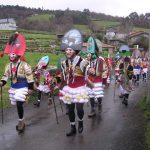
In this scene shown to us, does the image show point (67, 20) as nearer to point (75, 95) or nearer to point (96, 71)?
point (96, 71)

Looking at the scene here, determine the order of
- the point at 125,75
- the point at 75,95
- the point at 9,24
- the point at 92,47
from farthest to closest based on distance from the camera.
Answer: the point at 9,24
the point at 125,75
the point at 92,47
the point at 75,95

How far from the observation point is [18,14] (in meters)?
106

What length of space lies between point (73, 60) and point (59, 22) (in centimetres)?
8794

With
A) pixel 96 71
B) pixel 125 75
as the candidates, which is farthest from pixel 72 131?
pixel 125 75

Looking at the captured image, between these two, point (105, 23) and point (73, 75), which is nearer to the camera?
point (73, 75)

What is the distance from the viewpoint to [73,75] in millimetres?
8594

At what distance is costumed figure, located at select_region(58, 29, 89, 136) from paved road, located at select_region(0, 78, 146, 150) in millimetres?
519

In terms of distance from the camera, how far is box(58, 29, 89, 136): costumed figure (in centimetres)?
A: 855

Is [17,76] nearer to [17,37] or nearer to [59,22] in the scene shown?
[17,37]

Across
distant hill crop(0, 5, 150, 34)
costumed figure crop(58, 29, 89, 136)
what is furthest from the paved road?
distant hill crop(0, 5, 150, 34)

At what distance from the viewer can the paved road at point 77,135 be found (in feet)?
25.3

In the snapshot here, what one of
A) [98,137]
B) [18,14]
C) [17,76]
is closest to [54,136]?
[98,137]

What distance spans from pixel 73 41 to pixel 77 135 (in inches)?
80.5

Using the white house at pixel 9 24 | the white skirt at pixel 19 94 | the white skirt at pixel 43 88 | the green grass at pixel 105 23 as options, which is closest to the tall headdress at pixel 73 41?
the white skirt at pixel 19 94
